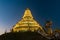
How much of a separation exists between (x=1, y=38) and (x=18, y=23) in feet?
60.0

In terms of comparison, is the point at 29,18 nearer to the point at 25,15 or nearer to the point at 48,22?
the point at 25,15

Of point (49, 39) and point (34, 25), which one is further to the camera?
point (34, 25)

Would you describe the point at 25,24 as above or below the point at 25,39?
above

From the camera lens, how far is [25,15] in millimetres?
50375

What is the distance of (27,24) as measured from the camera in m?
47.7

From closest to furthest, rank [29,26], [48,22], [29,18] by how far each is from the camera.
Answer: [48,22]
[29,26]
[29,18]

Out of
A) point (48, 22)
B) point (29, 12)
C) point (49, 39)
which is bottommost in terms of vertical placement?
point (49, 39)

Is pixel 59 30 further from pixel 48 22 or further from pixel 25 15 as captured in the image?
pixel 25 15

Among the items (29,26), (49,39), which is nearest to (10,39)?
(49,39)

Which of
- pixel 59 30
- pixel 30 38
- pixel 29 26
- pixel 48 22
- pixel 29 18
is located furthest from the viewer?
pixel 29 18

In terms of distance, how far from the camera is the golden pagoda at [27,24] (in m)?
45.9

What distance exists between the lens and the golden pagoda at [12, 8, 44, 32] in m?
45.9

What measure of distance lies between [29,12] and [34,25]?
418 cm

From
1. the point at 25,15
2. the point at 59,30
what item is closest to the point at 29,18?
the point at 25,15
